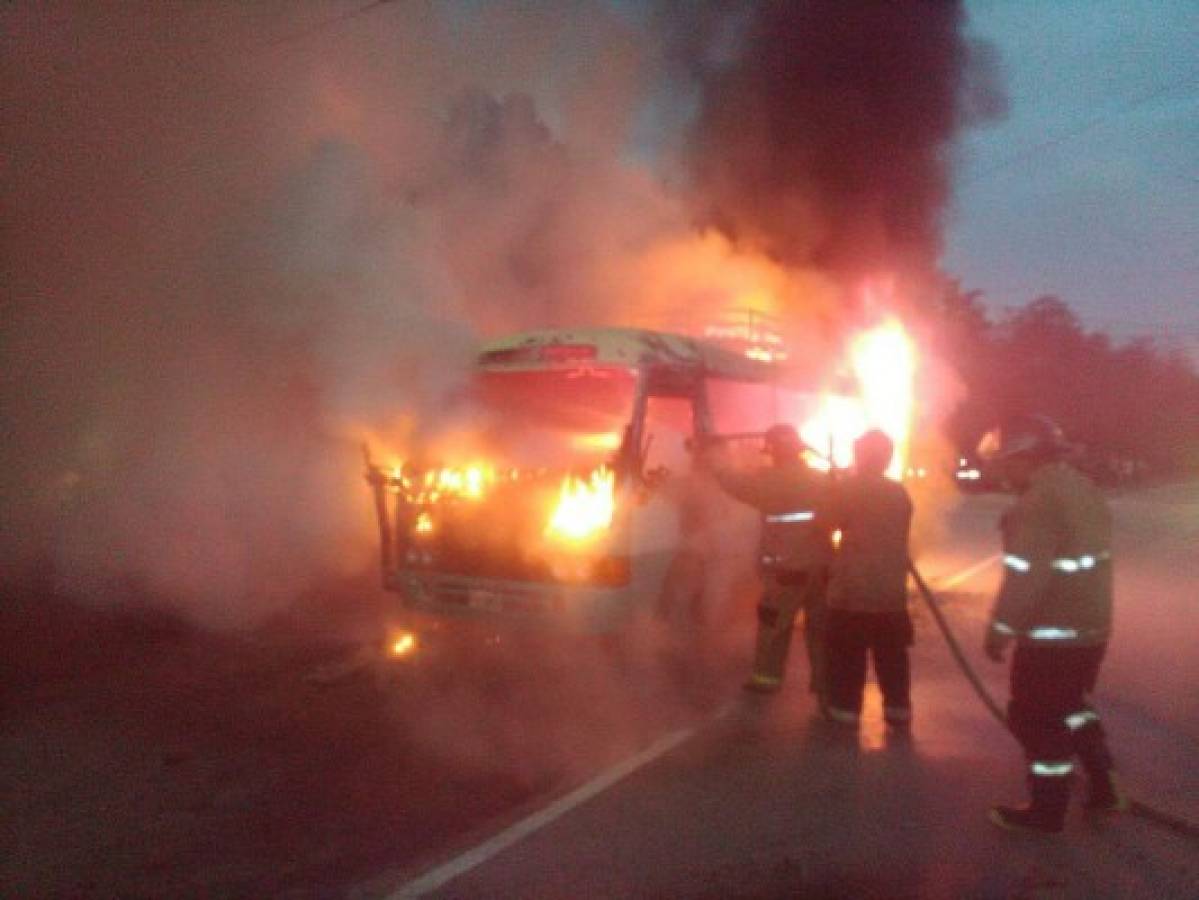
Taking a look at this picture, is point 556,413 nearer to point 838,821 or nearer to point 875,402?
point 838,821

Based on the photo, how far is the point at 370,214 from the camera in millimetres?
8211

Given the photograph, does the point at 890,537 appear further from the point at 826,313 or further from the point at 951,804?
the point at 826,313

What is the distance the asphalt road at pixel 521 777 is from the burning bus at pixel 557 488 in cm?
57

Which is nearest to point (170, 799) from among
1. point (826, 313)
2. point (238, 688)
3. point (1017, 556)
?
point (238, 688)

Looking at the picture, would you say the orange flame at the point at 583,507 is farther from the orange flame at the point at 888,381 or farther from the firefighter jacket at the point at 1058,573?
the orange flame at the point at 888,381

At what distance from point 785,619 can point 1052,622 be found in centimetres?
231

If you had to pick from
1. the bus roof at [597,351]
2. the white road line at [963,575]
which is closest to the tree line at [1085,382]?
the white road line at [963,575]

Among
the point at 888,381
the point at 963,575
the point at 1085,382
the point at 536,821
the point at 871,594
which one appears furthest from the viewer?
the point at 1085,382

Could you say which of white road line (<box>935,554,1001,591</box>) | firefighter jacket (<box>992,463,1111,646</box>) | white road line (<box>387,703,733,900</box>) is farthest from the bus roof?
white road line (<box>935,554,1001,591</box>)

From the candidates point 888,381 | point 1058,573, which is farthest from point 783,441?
point 888,381

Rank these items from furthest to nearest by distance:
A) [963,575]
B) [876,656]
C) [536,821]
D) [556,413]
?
[963,575] → [556,413] → [876,656] → [536,821]

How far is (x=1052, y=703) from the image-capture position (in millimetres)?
4398

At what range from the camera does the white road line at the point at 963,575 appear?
Answer: 1197 cm

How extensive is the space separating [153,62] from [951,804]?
7744 mm
